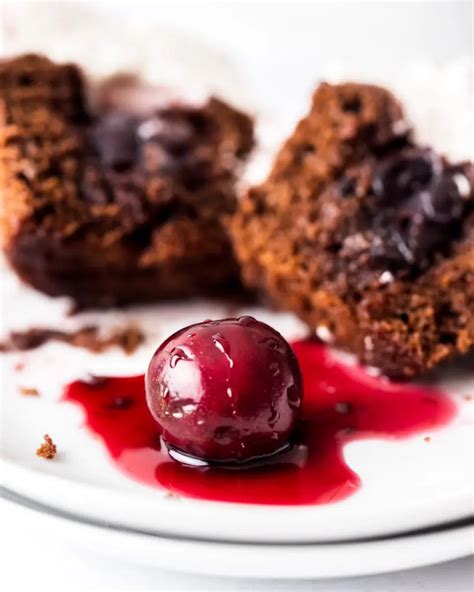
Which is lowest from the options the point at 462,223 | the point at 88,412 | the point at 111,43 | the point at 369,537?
the point at 88,412

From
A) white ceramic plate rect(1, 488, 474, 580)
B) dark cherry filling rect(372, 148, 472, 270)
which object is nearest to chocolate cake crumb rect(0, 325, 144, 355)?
dark cherry filling rect(372, 148, 472, 270)

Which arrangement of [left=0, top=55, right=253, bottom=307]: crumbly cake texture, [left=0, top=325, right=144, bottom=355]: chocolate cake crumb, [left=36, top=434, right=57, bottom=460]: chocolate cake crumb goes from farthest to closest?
1. [left=0, top=55, right=253, bottom=307]: crumbly cake texture
2. [left=0, top=325, right=144, bottom=355]: chocolate cake crumb
3. [left=36, top=434, right=57, bottom=460]: chocolate cake crumb

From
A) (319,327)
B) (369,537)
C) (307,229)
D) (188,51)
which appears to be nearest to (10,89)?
(188,51)

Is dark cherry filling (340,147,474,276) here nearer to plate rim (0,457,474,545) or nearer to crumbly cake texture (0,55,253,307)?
crumbly cake texture (0,55,253,307)

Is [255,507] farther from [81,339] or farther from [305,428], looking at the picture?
[81,339]

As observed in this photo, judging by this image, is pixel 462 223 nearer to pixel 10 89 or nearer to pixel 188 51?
pixel 188 51

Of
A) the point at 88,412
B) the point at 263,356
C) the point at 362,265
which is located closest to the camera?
the point at 263,356
